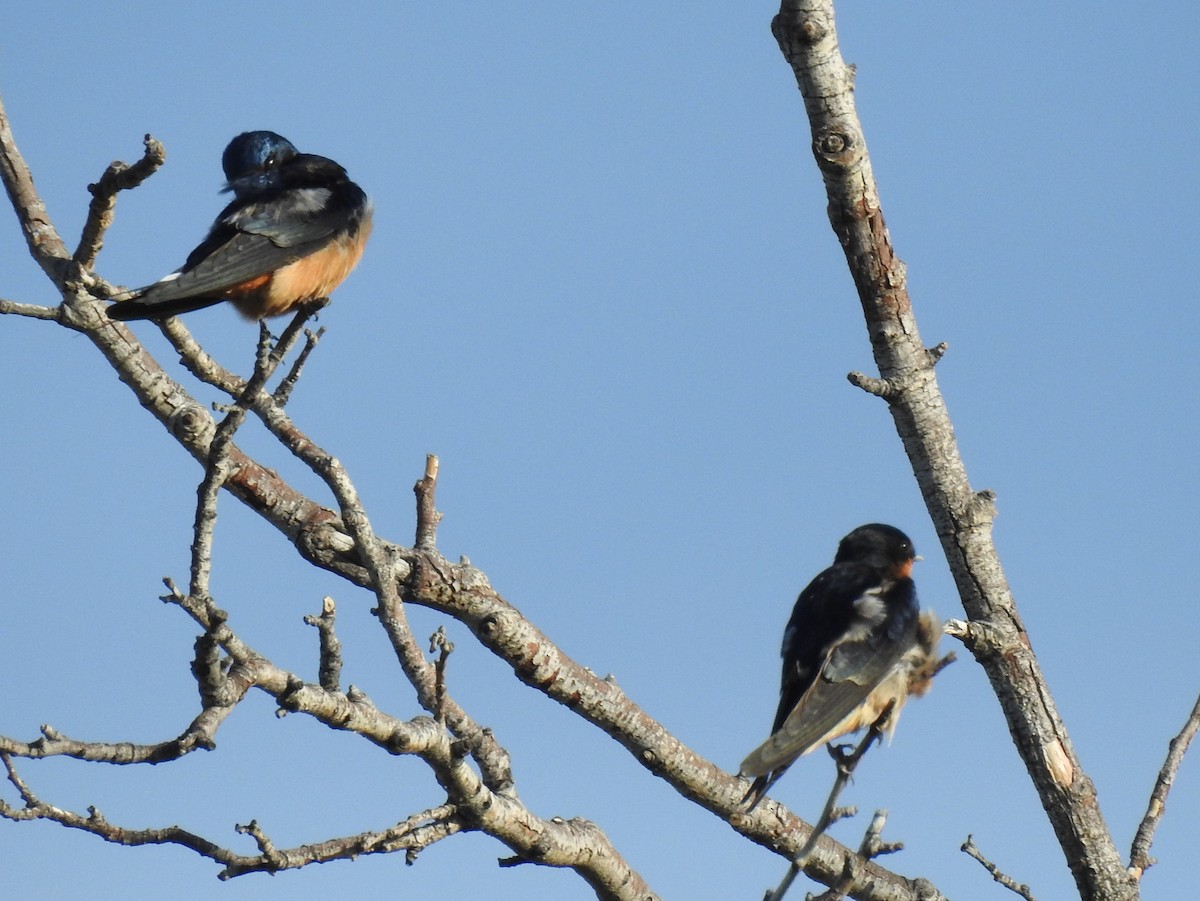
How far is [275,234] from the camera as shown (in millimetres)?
6570

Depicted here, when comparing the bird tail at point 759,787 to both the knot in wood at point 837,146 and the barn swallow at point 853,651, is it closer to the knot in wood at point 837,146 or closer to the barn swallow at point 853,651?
the barn swallow at point 853,651

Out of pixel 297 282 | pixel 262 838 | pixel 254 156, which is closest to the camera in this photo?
pixel 262 838

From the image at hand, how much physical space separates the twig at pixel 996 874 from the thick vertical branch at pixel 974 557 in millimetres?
235

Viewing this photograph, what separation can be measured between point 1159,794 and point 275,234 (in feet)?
14.9

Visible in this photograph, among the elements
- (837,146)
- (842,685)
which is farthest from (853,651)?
(837,146)

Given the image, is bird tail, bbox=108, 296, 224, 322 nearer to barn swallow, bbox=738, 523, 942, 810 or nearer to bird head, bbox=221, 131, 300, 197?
bird head, bbox=221, 131, 300, 197

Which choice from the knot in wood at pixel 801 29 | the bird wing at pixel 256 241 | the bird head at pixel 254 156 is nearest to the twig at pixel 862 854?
the knot in wood at pixel 801 29

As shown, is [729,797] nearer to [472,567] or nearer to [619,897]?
[619,897]

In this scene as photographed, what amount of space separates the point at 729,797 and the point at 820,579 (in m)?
2.52

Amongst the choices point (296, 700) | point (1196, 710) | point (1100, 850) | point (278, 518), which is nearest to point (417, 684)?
point (296, 700)

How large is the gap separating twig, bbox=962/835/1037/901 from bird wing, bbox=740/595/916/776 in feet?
3.69

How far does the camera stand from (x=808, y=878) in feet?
16.8

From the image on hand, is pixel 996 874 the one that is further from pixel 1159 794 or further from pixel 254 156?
pixel 254 156

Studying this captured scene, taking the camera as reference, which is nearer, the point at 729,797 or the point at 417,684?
the point at 417,684
